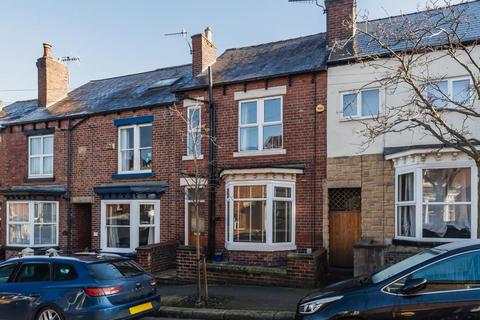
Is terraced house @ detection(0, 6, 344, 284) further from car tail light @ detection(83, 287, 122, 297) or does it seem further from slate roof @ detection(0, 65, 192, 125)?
car tail light @ detection(83, 287, 122, 297)

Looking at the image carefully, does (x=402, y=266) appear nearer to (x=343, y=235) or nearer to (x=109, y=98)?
(x=343, y=235)

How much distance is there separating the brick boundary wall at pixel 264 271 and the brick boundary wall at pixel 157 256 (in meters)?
0.97

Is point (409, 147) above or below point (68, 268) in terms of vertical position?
above

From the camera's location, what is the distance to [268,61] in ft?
46.3

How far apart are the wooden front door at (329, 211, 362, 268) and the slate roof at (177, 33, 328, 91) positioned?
4.22 m

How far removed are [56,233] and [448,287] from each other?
1467 centimetres

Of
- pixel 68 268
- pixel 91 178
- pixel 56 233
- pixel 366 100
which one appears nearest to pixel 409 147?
pixel 366 100

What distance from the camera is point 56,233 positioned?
1606 centimetres

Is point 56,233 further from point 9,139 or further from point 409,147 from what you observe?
point 409,147

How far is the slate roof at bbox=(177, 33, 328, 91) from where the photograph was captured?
12.7m

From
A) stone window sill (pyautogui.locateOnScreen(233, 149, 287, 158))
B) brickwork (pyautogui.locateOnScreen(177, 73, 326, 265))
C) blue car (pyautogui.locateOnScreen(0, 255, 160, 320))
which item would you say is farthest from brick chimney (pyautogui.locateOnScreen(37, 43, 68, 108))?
blue car (pyautogui.locateOnScreen(0, 255, 160, 320))

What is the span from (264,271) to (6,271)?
5844mm

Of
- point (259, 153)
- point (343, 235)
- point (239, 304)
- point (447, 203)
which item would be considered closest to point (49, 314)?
point (239, 304)

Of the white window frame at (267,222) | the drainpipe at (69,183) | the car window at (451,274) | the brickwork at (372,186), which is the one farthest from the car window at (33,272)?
the drainpipe at (69,183)
